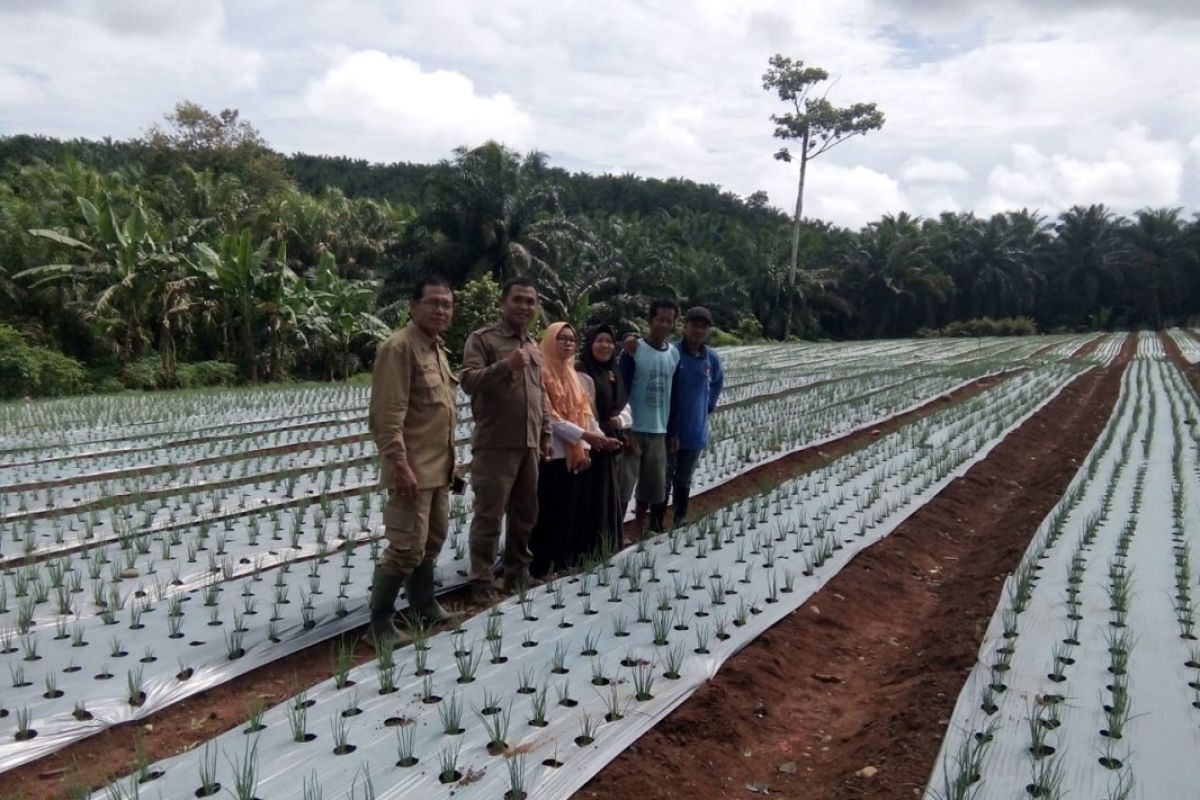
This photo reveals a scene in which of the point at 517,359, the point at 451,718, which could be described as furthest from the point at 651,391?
the point at 451,718

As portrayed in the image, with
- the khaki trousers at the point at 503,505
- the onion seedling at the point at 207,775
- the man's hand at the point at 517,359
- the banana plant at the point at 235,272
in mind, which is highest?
the banana plant at the point at 235,272

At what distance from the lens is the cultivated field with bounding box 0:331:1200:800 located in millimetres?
2588

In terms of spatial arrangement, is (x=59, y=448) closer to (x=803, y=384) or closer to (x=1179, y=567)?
(x=1179, y=567)

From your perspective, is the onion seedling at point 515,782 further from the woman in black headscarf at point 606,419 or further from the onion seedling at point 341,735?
the woman in black headscarf at point 606,419

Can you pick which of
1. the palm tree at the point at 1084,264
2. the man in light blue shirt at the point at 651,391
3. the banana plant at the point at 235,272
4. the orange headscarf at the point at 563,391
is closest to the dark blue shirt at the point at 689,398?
the man in light blue shirt at the point at 651,391

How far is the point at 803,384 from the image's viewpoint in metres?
15.1

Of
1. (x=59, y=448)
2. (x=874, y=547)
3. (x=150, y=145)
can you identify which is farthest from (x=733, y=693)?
(x=150, y=145)

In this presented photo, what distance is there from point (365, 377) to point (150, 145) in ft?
47.5

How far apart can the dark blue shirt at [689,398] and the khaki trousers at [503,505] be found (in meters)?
1.29

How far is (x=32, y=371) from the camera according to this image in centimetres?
1586

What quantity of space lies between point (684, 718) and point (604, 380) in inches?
85.3

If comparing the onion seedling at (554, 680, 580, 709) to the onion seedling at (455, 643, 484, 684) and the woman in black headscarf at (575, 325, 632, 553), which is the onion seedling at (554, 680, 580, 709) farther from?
the woman in black headscarf at (575, 325, 632, 553)

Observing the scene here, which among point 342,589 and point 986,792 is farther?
point 342,589

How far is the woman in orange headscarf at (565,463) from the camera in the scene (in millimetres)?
4262
